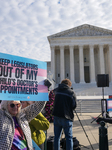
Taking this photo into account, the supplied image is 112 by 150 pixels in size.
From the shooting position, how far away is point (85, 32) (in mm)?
33875

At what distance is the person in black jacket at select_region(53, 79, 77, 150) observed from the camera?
359 centimetres

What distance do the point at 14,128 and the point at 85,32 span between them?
34457 mm

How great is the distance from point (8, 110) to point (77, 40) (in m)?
33.2

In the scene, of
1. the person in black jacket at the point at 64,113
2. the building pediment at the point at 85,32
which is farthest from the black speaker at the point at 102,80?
the building pediment at the point at 85,32

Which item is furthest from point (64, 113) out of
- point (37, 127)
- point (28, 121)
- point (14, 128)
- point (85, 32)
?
point (85, 32)

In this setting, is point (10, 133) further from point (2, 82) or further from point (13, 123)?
point (2, 82)

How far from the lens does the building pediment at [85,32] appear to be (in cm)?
3331

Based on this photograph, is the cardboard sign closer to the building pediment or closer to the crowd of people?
the crowd of people

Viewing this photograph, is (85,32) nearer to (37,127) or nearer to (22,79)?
(22,79)

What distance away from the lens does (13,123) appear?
2107 millimetres

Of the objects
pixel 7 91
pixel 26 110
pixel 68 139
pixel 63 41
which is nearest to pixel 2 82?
pixel 7 91

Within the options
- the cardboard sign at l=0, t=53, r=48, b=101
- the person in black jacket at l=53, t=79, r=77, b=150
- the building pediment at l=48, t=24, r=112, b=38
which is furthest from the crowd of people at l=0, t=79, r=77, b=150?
the building pediment at l=48, t=24, r=112, b=38

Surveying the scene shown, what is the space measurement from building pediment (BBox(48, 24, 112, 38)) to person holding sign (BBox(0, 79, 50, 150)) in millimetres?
32780

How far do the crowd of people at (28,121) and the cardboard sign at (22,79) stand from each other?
0.13 meters
